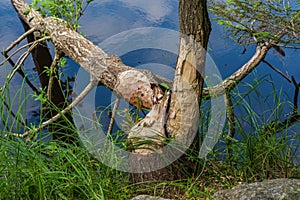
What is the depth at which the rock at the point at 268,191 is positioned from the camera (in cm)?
128

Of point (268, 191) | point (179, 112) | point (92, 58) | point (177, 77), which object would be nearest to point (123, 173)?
point (179, 112)

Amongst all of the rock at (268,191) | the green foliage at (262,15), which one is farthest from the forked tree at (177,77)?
the rock at (268,191)

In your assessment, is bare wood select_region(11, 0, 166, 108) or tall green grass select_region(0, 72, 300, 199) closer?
tall green grass select_region(0, 72, 300, 199)

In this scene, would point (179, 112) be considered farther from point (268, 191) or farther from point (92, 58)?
point (92, 58)

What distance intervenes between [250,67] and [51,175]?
179 cm

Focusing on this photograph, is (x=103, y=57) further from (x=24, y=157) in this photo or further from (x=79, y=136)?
(x=24, y=157)

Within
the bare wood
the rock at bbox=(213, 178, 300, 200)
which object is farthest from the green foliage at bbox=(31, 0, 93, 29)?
the rock at bbox=(213, 178, 300, 200)

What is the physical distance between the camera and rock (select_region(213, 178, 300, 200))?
1282 millimetres

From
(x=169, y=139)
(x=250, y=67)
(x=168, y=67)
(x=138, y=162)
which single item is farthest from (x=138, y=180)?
(x=250, y=67)

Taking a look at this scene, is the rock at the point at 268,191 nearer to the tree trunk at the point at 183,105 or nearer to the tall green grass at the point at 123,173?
the tall green grass at the point at 123,173

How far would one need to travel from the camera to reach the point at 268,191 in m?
1.32

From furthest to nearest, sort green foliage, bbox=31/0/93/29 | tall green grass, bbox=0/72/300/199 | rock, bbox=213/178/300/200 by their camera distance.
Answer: green foliage, bbox=31/0/93/29 < tall green grass, bbox=0/72/300/199 < rock, bbox=213/178/300/200

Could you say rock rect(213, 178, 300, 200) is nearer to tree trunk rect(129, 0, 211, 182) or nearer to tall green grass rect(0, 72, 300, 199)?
tall green grass rect(0, 72, 300, 199)

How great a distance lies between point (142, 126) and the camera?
188 cm
